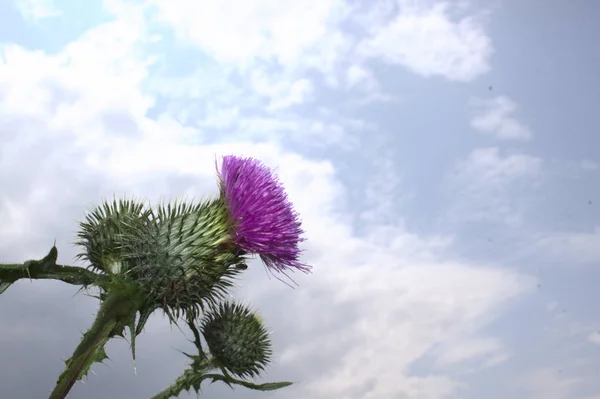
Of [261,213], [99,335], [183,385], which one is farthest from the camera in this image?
[261,213]

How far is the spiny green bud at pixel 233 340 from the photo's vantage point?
780 centimetres

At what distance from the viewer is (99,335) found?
6.24 metres

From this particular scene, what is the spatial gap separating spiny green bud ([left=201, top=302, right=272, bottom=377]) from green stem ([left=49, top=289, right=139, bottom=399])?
146 centimetres

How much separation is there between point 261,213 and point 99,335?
248cm

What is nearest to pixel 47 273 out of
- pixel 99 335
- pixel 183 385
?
pixel 99 335

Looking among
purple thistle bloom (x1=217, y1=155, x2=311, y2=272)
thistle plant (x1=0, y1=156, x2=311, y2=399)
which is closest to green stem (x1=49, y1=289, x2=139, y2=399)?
thistle plant (x1=0, y1=156, x2=311, y2=399)

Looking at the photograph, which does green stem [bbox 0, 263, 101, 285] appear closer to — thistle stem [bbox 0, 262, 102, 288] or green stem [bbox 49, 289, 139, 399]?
thistle stem [bbox 0, 262, 102, 288]

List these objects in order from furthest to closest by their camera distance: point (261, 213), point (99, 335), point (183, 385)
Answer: point (261, 213), point (183, 385), point (99, 335)

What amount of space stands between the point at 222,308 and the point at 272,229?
129 centimetres

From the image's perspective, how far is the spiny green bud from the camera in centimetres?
780

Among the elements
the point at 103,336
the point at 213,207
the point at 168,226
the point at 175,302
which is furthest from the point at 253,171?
the point at 103,336

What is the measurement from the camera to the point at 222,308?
813 centimetres

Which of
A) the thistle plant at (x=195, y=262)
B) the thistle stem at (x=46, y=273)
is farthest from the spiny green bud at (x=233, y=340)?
the thistle stem at (x=46, y=273)

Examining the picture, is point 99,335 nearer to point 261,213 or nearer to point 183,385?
point 183,385
